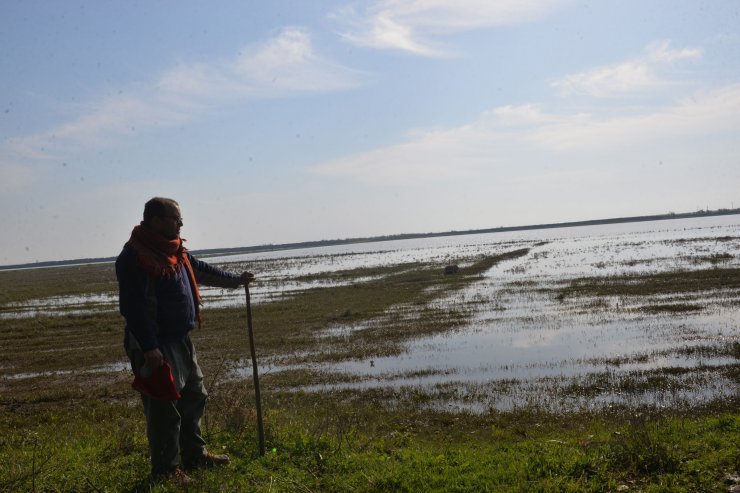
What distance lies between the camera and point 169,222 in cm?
447

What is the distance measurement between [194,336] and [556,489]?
14908 millimetres

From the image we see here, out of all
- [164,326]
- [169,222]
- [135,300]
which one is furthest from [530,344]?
[135,300]

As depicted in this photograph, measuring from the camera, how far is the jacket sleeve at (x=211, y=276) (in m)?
5.11

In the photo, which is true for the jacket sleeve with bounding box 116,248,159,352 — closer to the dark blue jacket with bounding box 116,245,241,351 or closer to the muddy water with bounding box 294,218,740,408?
the dark blue jacket with bounding box 116,245,241,351

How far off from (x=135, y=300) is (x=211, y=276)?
3.39ft

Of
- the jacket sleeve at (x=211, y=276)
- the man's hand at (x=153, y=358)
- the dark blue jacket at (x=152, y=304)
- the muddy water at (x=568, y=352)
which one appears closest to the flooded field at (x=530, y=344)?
the muddy water at (x=568, y=352)

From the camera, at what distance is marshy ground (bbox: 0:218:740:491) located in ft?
15.9

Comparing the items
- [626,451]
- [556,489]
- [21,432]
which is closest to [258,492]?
[556,489]

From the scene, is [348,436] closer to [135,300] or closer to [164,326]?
[164,326]

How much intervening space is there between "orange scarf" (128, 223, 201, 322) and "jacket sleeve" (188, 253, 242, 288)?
518mm

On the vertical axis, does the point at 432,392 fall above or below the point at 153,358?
below

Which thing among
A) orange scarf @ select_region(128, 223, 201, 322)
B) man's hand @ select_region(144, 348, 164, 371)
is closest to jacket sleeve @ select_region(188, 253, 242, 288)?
orange scarf @ select_region(128, 223, 201, 322)

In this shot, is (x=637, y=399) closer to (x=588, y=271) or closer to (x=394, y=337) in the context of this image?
(x=394, y=337)

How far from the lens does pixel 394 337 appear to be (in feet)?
52.3
